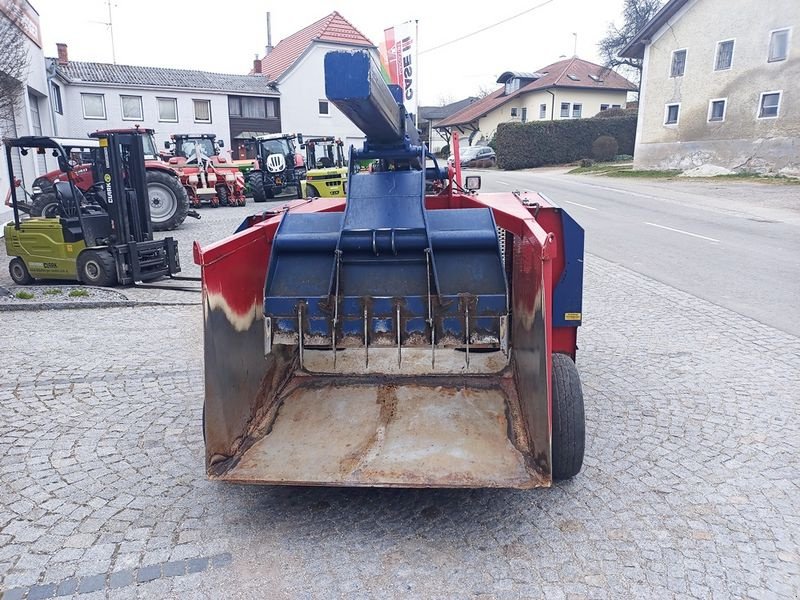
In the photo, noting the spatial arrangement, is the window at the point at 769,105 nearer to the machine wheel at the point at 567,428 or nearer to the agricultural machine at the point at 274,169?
the agricultural machine at the point at 274,169

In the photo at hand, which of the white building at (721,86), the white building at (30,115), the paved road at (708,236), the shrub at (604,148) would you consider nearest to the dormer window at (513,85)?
the shrub at (604,148)

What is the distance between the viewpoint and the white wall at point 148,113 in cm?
2959

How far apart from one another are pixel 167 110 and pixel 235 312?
32012mm

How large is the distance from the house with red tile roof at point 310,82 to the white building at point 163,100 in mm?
759

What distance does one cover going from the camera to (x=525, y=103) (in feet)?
150

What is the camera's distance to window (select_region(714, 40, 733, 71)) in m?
25.0

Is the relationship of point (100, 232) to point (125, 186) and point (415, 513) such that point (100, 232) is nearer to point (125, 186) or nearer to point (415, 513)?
point (125, 186)

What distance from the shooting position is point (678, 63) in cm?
2703

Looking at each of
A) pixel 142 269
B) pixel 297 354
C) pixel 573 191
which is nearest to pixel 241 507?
pixel 297 354

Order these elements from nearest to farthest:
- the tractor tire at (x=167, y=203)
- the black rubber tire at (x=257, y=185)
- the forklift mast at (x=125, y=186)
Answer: the forklift mast at (x=125, y=186)
the tractor tire at (x=167, y=203)
the black rubber tire at (x=257, y=185)

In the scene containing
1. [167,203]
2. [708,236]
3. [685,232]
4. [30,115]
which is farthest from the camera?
[30,115]

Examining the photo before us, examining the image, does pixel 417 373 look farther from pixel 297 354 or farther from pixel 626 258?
pixel 626 258

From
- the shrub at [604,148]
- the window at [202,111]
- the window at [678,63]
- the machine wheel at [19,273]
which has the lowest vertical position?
the machine wheel at [19,273]

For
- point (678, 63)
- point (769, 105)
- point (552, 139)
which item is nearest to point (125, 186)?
point (769, 105)
